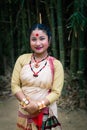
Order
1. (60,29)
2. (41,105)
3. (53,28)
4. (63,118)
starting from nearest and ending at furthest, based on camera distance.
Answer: (41,105) → (63,118) → (60,29) → (53,28)

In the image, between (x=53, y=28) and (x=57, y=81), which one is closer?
(x=57, y=81)

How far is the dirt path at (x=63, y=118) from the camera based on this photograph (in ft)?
10.8

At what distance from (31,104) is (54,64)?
1.00ft

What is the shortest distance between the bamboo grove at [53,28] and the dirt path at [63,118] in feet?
1.09

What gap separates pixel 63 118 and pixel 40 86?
155cm

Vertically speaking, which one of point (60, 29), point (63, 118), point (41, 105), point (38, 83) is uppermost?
point (60, 29)

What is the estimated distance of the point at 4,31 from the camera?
14.7ft

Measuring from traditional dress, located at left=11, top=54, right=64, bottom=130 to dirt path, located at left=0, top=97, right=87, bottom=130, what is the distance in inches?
48.5

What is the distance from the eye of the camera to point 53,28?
3.81 metres

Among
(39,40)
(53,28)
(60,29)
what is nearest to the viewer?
(39,40)

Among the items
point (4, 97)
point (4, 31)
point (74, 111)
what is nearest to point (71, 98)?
point (74, 111)

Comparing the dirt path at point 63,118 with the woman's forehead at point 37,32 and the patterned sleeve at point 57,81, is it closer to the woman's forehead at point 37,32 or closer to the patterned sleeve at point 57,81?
the patterned sleeve at point 57,81

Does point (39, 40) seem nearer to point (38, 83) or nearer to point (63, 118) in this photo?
point (38, 83)

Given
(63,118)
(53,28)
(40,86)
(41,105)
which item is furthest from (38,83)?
(53,28)
